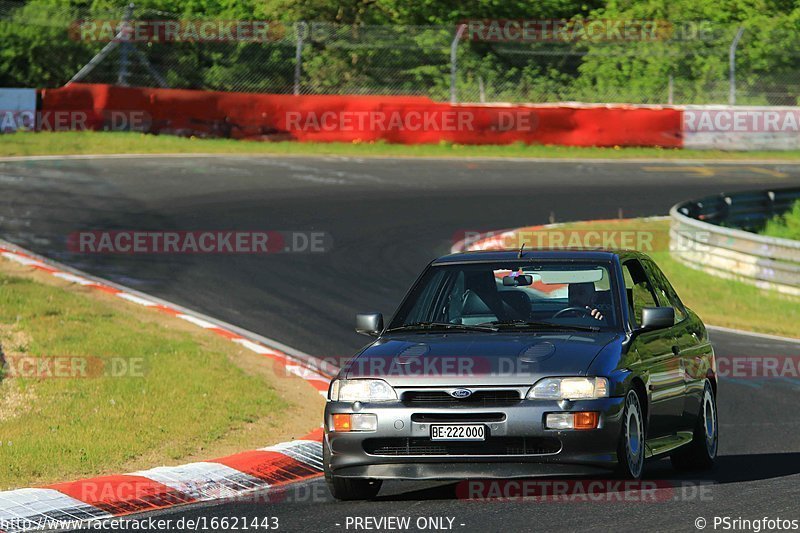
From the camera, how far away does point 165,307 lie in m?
16.4

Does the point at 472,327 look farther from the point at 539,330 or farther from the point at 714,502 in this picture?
the point at 714,502

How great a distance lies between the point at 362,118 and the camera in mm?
33031

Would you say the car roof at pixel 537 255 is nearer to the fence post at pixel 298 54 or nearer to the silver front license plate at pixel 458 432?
the silver front license plate at pixel 458 432

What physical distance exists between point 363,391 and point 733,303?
39.7ft

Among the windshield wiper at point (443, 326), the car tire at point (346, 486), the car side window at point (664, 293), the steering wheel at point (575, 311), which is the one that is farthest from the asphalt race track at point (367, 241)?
the steering wheel at point (575, 311)

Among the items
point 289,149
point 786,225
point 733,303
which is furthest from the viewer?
point 289,149

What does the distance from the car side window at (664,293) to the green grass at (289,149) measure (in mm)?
21663

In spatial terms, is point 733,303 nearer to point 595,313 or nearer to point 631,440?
point 595,313

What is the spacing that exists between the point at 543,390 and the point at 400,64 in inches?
1069

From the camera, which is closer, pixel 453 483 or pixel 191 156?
pixel 453 483

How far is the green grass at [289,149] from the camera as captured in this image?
30106 mm

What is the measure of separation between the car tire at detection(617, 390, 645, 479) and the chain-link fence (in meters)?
25.6

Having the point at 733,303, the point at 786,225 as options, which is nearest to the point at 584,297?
the point at 733,303

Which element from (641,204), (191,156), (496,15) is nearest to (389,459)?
(641,204)
